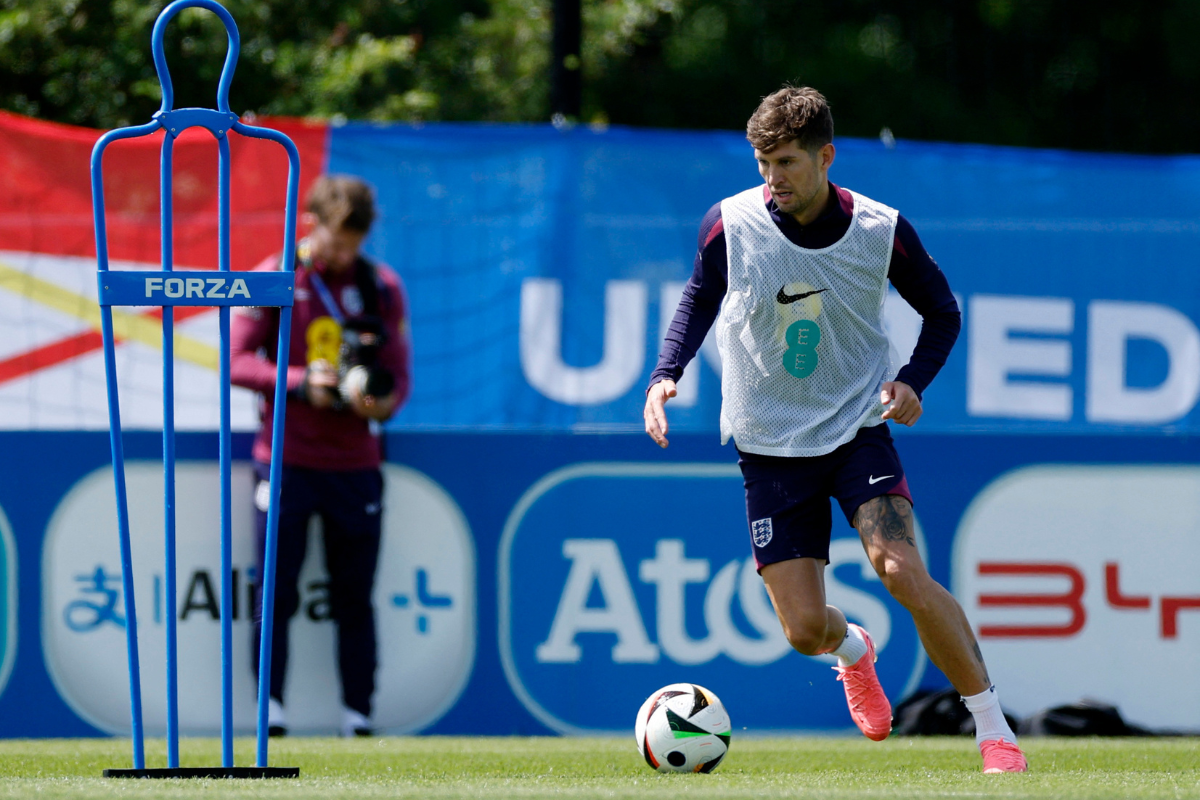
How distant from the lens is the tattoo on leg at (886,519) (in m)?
4.71

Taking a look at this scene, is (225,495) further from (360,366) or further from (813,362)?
(360,366)

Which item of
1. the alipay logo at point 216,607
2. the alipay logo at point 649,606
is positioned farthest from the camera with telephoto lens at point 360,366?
the alipay logo at point 649,606

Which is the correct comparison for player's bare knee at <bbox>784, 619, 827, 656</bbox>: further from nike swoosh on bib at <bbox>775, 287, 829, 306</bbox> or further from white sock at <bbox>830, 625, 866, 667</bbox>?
nike swoosh on bib at <bbox>775, 287, 829, 306</bbox>

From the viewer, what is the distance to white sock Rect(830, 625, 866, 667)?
5184 mm

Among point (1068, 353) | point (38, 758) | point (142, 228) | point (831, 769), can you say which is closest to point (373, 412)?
point (142, 228)

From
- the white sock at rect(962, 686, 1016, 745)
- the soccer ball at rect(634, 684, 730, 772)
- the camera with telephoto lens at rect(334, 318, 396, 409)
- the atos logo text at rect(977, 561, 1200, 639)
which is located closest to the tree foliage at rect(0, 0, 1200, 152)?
the camera with telephoto lens at rect(334, 318, 396, 409)

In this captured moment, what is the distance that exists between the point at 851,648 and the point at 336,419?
2506 mm

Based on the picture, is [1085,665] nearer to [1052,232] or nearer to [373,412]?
[1052,232]

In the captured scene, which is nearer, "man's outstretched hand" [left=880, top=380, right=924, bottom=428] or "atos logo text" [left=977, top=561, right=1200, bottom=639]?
"man's outstretched hand" [left=880, top=380, right=924, bottom=428]

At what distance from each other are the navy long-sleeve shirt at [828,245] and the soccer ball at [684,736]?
1.06 m

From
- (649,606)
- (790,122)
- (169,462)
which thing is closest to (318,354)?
(649,606)

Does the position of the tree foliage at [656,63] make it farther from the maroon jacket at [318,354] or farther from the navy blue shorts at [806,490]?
the navy blue shorts at [806,490]

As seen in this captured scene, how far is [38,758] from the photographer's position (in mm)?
5832

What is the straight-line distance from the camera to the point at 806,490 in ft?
16.2
